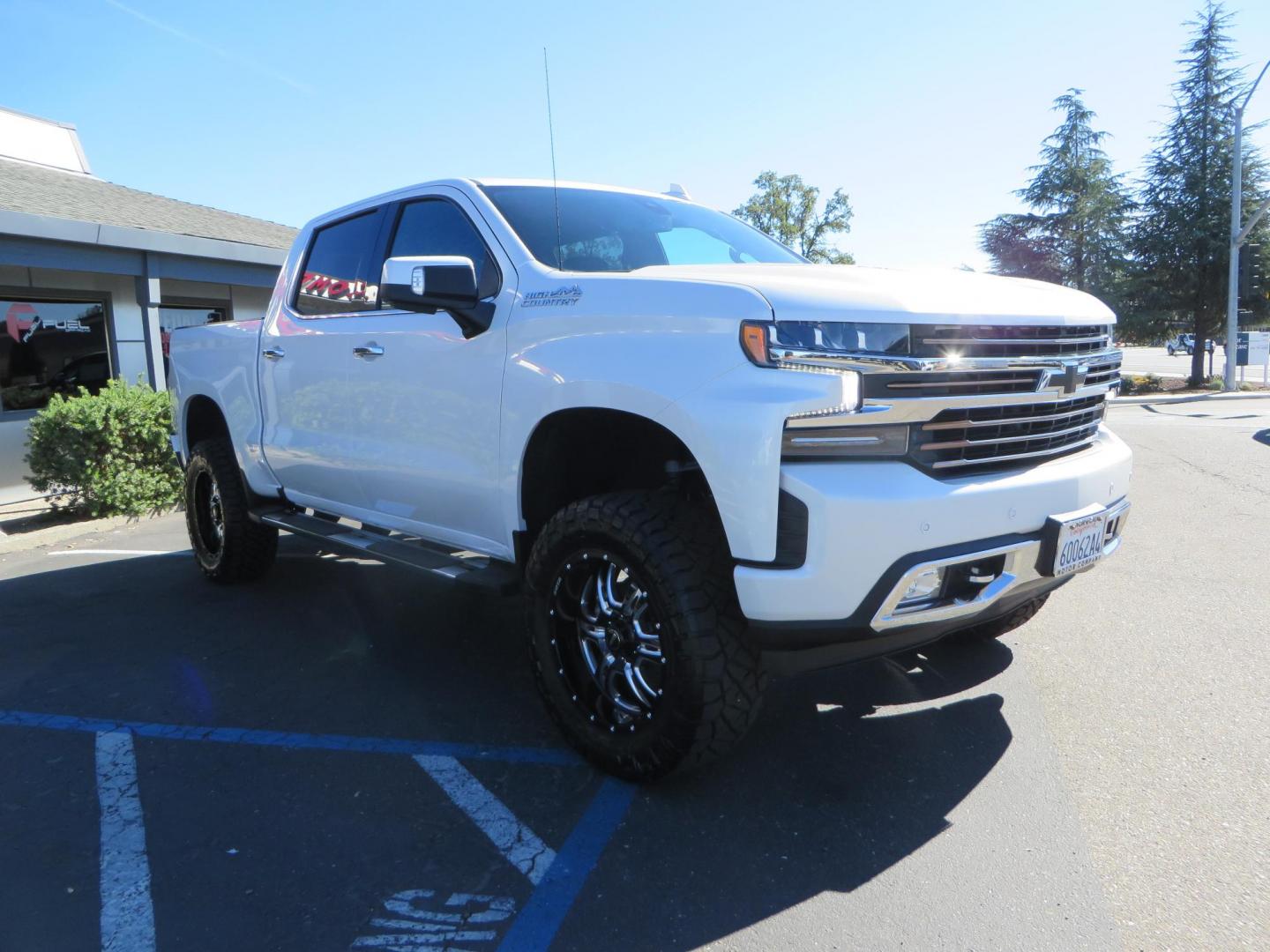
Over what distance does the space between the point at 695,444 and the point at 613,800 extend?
123 cm

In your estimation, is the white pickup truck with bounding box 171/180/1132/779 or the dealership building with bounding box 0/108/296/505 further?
the dealership building with bounding box 0/108/296/505

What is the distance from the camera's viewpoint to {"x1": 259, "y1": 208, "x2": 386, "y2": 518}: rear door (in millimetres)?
4355

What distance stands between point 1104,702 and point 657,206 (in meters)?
2.83

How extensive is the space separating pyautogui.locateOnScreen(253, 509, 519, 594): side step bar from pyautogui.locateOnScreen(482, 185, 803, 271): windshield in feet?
3.94

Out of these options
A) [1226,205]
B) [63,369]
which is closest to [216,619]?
[63,369]

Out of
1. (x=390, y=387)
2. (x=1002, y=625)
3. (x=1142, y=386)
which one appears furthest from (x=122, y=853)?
(x=1142, y=386)

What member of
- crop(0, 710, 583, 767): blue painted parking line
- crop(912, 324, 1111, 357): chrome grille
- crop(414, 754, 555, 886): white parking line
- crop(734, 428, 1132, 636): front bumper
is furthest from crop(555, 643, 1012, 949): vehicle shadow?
crop(912, 324, 1111, 357): chrome grille

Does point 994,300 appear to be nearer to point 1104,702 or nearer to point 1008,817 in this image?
point 1008,817

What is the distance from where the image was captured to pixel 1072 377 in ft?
9.70

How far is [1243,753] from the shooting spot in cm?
319

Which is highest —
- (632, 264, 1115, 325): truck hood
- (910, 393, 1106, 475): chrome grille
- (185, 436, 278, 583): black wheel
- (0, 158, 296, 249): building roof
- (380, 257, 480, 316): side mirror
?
(0, 158, 296, 249): building roof

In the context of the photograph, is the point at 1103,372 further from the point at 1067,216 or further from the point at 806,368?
the point at 1067,216

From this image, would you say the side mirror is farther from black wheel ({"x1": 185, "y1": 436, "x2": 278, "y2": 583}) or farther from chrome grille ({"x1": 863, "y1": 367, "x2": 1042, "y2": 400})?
black wheel ({"x1": 185, "y1": 436, "x2": 278, "y2": 583})

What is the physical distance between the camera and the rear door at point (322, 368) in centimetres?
436
